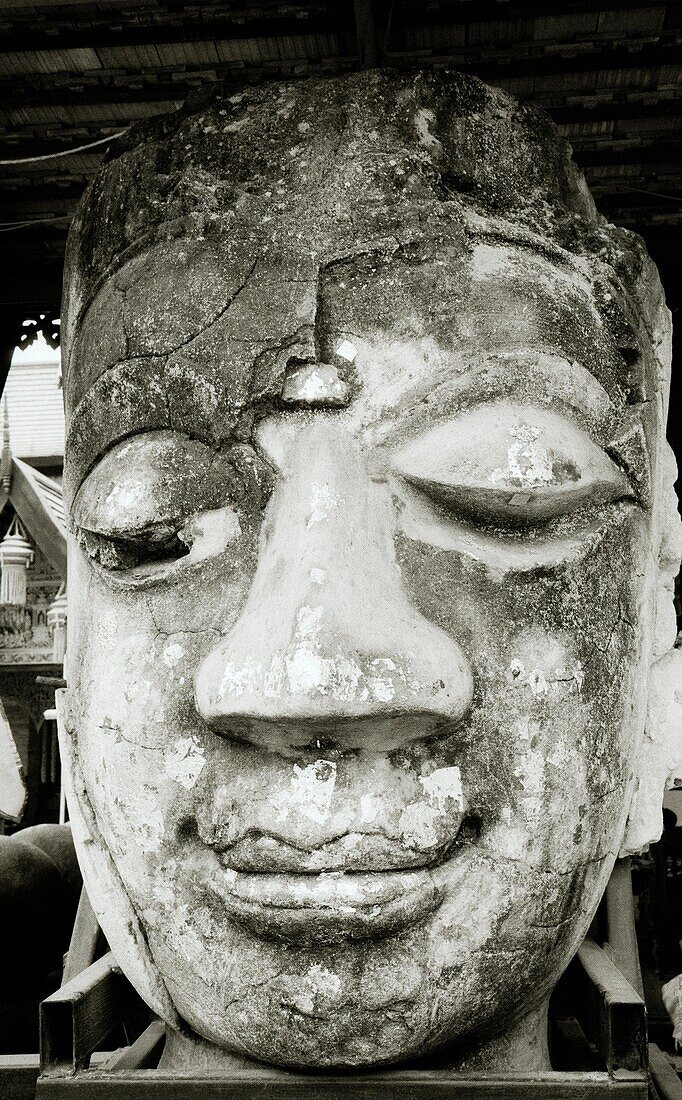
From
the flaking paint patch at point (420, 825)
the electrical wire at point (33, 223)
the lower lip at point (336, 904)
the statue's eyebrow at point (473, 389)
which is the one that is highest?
the electrical wire at point (33, 223)

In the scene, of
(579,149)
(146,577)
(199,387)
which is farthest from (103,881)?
(579,149)

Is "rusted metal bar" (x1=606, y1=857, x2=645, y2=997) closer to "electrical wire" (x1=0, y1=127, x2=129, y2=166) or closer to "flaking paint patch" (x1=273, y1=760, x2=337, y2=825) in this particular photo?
"flaking paint patch" (x1=273, y1=760, x2=337, y2=825)

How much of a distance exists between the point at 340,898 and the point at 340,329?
3.40ft

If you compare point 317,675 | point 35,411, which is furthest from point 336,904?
point 35,411

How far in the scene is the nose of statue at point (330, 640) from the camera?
177 cm

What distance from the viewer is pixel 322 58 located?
259 cm

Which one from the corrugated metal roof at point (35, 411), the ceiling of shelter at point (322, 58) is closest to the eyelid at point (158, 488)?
the ceiling of shelter at point (322, 58)

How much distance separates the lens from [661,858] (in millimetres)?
4621

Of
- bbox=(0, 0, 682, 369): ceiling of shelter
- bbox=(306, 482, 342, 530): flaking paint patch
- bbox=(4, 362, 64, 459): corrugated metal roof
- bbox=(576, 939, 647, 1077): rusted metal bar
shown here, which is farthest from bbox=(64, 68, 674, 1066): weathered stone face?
bbox=(4, 362, 64, 459): corrugated metal roof

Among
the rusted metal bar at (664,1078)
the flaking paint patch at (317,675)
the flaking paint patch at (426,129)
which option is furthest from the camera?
the rusted metal bar at (664,1078)

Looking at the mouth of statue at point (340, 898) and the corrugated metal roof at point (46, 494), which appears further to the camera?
the corrugated metal roof at point (46, 494)

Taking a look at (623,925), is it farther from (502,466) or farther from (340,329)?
(340,329)

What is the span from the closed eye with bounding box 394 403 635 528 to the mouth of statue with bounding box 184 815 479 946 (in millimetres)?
618

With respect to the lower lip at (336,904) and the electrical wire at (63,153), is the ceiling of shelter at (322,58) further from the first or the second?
the lower lip at (336,904)
